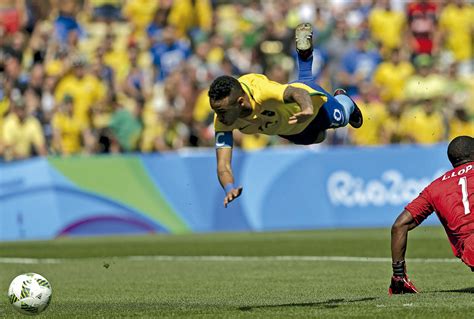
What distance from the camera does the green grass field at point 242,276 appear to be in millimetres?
11023

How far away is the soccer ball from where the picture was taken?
10.9 metres

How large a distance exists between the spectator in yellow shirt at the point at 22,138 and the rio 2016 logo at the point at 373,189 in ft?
21.3

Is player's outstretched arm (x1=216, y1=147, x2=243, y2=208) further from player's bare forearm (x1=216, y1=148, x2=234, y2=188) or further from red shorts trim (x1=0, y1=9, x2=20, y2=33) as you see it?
red shorts trim (x1=0, y1=9, x2=20, y2=33)

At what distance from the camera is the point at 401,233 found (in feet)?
39.5

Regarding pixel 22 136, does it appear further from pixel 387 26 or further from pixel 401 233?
pixel 401 233

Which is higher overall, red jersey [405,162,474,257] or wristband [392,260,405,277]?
red jersey [405,162,474,257]

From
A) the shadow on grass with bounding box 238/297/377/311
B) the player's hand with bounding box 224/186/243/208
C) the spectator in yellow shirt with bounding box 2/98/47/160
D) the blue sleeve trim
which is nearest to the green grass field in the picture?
the shadow on grass with bounding box 238/297/377/311

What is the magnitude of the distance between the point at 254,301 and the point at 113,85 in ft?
50.5

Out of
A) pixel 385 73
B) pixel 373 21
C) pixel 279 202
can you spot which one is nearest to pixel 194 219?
pixel 279 202

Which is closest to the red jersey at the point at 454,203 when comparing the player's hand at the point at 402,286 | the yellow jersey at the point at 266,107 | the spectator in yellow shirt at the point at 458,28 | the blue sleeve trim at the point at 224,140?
the player's hand at the point at 402,286

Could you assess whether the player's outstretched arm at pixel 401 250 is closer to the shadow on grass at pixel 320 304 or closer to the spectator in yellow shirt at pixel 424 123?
the shadow on grass at pixel 320 304

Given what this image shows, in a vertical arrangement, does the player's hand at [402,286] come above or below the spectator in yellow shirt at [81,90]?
below

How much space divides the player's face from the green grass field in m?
1.96

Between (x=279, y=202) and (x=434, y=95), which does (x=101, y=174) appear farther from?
(x=434, y=95)
